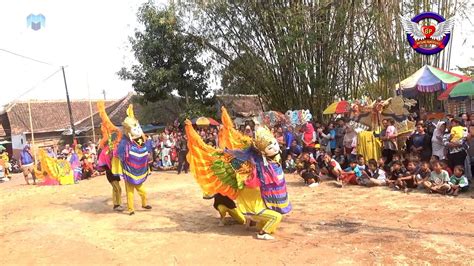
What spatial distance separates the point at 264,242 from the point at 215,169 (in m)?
1.30

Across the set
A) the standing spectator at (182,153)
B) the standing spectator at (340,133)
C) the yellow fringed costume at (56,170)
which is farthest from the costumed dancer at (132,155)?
the yellow fringed costume at (56,170)

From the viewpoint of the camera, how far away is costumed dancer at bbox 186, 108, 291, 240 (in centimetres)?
576

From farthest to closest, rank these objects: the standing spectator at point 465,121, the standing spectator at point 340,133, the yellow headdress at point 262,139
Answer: the standing spectator at point 340,133
the standing spectator at point 465,121
the yellow headdress at point 262,139

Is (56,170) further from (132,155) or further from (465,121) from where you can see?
(465,121)

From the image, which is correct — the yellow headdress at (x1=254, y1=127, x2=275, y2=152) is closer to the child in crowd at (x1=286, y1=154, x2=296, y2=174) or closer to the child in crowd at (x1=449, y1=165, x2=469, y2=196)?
the child in crowd at (x1=449, y1=165, x2=469, y2=196)

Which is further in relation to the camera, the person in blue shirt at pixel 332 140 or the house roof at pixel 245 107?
the house roof at pixel 245 107

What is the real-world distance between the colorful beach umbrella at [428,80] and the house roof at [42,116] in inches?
→ 938

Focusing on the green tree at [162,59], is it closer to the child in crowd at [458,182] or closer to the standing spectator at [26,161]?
the standing spectator at [26,161]

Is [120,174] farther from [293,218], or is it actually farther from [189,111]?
[189,111]

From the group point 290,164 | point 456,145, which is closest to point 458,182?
point 456,145

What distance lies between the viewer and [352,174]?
30.4 ft

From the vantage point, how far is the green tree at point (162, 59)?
17.5 m

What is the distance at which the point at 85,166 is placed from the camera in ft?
49.0

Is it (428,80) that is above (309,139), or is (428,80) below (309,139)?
above
